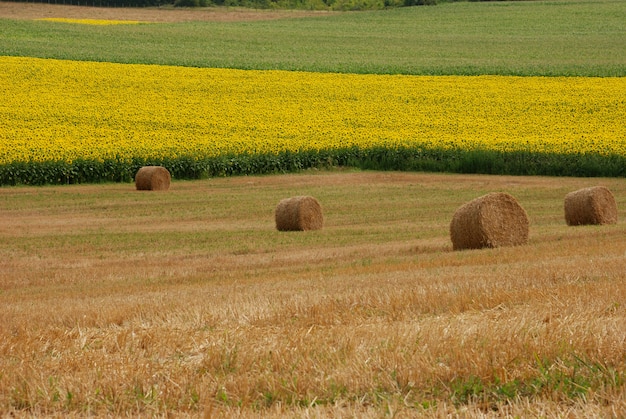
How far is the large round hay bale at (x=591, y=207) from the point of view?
772 inches

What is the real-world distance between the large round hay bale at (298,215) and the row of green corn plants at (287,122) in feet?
40.3

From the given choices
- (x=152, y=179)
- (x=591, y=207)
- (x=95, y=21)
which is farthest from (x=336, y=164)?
(x=95, y=21)

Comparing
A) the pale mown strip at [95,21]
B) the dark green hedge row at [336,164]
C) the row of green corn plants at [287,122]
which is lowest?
the dark green hedge row at [336,164]

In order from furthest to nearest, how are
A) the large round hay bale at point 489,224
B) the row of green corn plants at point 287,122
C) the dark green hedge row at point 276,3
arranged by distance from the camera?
the dark green hedge row at point 276,3
the row of green corn plants at point 287,122
the large round hay bale at point 489,224

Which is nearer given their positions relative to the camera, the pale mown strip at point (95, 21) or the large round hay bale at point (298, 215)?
the large round hay bale at point (298, 215)

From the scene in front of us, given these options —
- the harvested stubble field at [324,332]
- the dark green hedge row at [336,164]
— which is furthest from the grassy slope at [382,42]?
the harvested stubble field at [324,332]

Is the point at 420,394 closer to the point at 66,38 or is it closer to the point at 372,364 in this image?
the point at 372,364

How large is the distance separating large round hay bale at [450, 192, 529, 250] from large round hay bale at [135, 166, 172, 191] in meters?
13.7

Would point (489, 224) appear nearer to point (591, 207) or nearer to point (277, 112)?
point (591, 207)

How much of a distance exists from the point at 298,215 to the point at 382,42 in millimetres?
51851

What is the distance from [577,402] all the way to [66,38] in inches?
2504

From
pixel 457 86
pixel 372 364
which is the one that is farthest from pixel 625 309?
pixel 457 86

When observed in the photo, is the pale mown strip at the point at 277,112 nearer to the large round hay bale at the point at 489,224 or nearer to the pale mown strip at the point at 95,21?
the large round hay bale at the point at 489,224

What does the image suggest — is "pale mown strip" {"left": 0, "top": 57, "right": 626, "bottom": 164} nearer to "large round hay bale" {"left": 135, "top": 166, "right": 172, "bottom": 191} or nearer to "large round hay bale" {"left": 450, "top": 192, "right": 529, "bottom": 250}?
"large round hay bale" {"left": 135, "top": 166, "right": 172, "bottom": 191}
